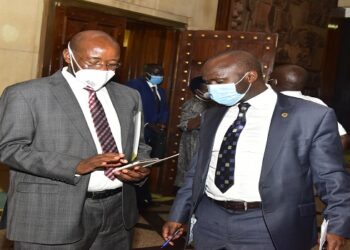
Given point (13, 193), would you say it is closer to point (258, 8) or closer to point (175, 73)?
point (175, 73)

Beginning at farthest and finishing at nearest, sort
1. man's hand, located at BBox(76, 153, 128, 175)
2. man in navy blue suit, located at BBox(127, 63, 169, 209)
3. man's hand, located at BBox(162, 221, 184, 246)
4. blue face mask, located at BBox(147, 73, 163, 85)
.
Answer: blue face mask, located at BBox(147, 73, 163, 85), man in navy blue suit, located at BBox(127, 63, 169, 209), man's hand, located at BBox(162, 221, 184, 246), man's hand, located at BBox(76, 153, 128, 175)

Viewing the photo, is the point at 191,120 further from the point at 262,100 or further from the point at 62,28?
the point at 262,100

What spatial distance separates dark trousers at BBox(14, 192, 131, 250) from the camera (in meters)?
2.72

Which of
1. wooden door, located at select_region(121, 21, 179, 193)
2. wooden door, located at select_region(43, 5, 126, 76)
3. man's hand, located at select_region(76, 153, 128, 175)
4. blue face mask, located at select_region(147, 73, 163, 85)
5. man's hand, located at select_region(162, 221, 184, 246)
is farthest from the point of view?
wooden door, located at select_region(121, 21, 179, 193)

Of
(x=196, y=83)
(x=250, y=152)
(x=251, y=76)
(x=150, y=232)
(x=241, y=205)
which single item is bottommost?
(x=150, y=232)

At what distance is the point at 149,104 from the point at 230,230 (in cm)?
395

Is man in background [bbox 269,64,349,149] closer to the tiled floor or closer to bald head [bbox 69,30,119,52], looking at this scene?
the tiled floor

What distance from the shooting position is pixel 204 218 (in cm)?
283

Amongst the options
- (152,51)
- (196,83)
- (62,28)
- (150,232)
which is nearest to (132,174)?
(150,232)

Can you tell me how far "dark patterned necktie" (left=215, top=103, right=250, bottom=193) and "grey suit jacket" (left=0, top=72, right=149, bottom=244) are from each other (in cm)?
63

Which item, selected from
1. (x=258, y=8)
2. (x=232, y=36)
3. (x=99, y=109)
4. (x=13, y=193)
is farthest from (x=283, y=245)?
(x=258, y=8)

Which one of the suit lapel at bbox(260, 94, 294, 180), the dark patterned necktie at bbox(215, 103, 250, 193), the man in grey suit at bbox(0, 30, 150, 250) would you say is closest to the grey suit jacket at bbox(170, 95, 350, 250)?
the suit lapel at bbox(260, 94, 294, 180)

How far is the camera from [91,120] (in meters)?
2.79

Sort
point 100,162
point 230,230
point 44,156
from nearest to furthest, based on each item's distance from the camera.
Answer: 1. point 100,162
2. point 44,156
3. point 230,230
